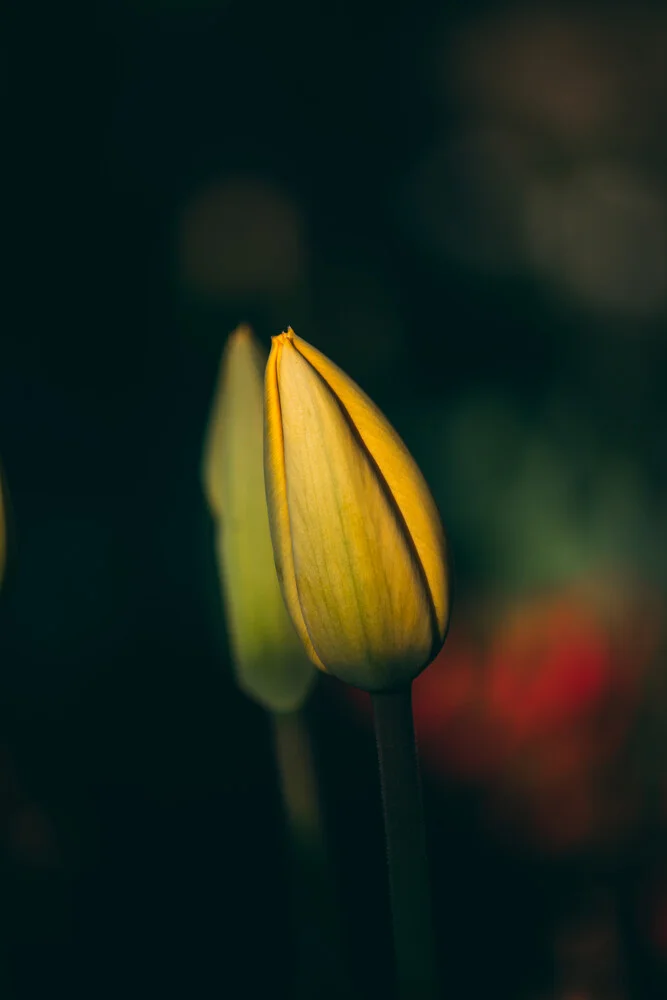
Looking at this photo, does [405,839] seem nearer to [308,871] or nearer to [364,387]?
[308,871]

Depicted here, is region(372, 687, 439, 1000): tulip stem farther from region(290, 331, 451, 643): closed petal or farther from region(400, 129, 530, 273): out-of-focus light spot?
region(400, 129, 530, 273): out-of-focus light spot

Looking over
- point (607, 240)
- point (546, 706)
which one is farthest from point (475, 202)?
point (546, 706)

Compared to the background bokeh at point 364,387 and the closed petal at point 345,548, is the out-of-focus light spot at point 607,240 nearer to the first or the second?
the background bokeh at point 364,387

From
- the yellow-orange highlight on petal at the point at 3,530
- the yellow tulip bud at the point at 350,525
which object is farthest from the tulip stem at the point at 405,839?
the yellow-orange highlight on petal at the point at 3,530

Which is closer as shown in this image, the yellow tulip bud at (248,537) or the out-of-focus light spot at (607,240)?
the yellow tulip bud at (248,537)

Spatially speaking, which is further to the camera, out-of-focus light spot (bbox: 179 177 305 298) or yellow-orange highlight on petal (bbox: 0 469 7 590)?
out-of-focus light spot (bbox: 179 177 305 298)

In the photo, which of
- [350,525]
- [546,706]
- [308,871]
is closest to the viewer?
[350,525]

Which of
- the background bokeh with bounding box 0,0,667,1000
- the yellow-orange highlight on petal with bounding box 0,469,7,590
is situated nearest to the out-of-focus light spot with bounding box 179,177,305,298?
the background bokeh with bounding box 0,0,667,1000
